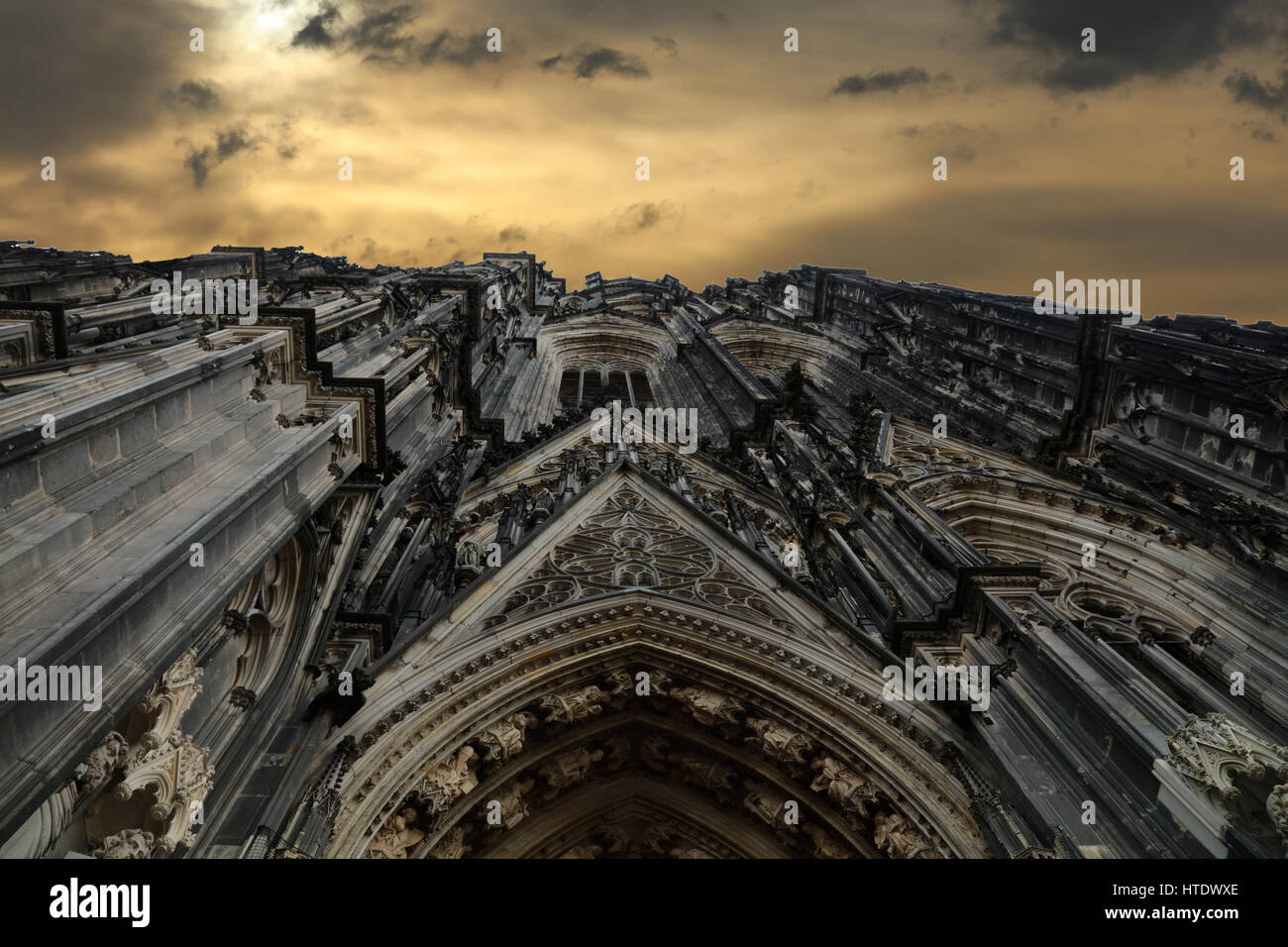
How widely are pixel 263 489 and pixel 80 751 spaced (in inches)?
133

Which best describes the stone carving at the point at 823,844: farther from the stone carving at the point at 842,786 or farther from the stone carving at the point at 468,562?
the stone carving at the point at 468,562

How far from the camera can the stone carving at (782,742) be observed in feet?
33.7

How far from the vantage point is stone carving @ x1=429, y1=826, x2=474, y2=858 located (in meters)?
9.38

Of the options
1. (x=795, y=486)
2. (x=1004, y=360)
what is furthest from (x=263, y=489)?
(x=1004, y=360)

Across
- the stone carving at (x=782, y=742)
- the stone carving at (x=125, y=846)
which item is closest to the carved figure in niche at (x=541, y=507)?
the stone carving at (x=782, y=742)

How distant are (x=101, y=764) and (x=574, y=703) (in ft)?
18.0

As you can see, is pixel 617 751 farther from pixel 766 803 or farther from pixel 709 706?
pixel 766 803

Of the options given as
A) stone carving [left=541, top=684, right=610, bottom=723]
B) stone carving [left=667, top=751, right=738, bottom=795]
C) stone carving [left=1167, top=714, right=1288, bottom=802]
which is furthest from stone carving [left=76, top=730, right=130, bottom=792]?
stone carving [left=1167, top=714, right=1288, bottom=802]

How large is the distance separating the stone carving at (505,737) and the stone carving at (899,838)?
397 cm

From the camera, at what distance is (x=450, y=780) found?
9359 mm

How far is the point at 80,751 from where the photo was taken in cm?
552

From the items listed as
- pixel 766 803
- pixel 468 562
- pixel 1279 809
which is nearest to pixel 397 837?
pixel 766 803

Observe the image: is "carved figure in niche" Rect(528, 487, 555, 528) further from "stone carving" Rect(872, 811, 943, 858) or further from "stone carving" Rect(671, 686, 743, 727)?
"stone carving" Rect(872, 811, 943, 858)
